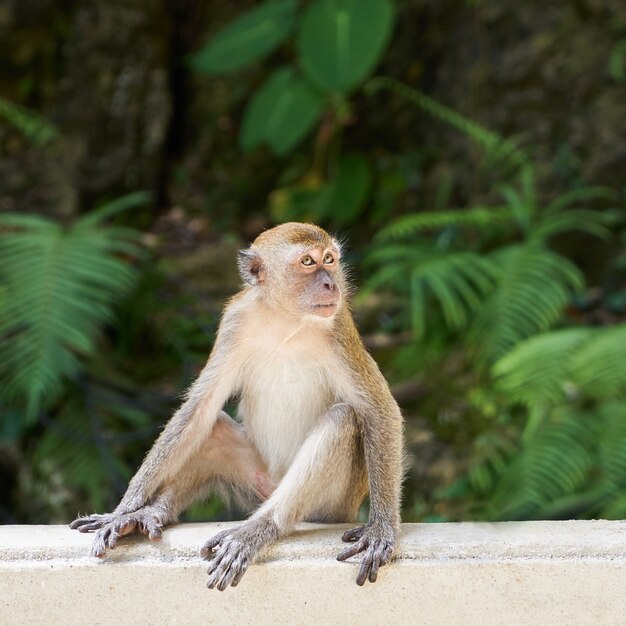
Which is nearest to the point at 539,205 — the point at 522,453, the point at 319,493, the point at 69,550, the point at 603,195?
the point at 603,195

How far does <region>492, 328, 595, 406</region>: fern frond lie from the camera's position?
5.47 metres

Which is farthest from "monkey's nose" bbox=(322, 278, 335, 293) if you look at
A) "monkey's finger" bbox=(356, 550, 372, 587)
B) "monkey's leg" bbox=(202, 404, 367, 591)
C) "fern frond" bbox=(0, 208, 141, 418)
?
"fern frond" bbox=(0, 208, 141, 418)

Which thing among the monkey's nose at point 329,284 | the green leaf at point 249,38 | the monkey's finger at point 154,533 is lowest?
the monkey's finger at point 154,533

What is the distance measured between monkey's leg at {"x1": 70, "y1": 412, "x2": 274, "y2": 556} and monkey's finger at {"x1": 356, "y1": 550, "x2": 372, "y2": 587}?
771 millimetres

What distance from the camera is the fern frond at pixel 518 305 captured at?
6195mm

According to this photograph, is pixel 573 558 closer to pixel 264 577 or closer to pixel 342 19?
pixel 264 577

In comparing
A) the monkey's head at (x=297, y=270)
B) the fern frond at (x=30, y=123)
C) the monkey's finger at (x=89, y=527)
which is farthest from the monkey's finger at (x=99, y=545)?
the fern frond at (x=30, y=123)

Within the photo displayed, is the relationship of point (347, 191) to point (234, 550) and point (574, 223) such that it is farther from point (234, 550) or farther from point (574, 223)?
point (234, 550)

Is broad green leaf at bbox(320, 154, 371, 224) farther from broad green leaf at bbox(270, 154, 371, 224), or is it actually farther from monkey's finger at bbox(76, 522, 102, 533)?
monkey's finger at bbox(76, 522, 102, 533)

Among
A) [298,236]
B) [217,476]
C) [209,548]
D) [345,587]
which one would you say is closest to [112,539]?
[209,548]

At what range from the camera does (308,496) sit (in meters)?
3.36

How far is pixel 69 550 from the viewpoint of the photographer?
3180 mm

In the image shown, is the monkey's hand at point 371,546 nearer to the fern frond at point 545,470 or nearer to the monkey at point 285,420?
the monkey at point 285,420

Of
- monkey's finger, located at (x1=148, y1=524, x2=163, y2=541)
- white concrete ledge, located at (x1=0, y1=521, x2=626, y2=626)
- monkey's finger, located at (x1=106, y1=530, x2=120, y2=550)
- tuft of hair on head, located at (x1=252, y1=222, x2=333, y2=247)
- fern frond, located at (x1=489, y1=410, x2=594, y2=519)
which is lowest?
fern frond, located at (x1=489, y1=410, x2=594, y2=519)
